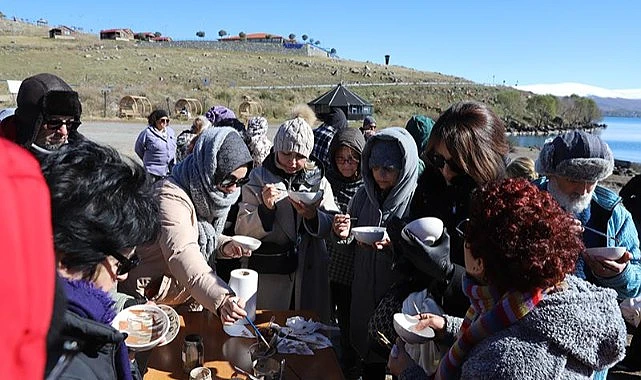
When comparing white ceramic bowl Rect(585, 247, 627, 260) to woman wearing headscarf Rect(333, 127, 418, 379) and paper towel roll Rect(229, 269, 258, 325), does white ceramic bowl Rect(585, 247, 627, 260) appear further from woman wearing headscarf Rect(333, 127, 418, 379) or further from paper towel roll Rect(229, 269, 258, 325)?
paper towel roll Rect(229, 269, 258, 325)

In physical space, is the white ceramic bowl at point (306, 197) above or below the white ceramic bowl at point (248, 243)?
above

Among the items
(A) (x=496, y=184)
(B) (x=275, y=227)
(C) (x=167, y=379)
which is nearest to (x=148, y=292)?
(C) (x=167, y=379)

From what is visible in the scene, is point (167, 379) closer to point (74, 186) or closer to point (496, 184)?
point (74, 186)

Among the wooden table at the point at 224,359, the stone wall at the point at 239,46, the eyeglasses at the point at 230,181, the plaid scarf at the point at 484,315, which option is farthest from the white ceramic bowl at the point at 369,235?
the stone wall at the point at 239,46

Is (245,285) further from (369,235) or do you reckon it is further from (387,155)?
(387,155)

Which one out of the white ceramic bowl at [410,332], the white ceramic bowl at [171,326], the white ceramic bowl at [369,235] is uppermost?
the white ceramic bowl at [369,235]

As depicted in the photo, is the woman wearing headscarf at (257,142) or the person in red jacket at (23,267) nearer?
the person in red jacket at (23,267)

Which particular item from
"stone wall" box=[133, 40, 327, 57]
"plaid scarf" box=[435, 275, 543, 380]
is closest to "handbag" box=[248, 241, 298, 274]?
"plaid scarf" box=[435, 275, 543, 380]

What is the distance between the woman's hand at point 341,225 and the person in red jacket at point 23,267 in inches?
95.7

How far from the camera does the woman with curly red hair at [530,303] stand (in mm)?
1404

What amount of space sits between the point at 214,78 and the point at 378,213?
47879 mm

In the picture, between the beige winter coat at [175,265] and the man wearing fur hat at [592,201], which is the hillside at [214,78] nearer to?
the beige winter coat at [175,265]

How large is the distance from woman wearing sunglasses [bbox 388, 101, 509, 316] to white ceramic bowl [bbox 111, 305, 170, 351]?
1160 millimetres

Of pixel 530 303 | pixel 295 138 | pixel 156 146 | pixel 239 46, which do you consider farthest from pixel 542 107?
pixel 530 303
